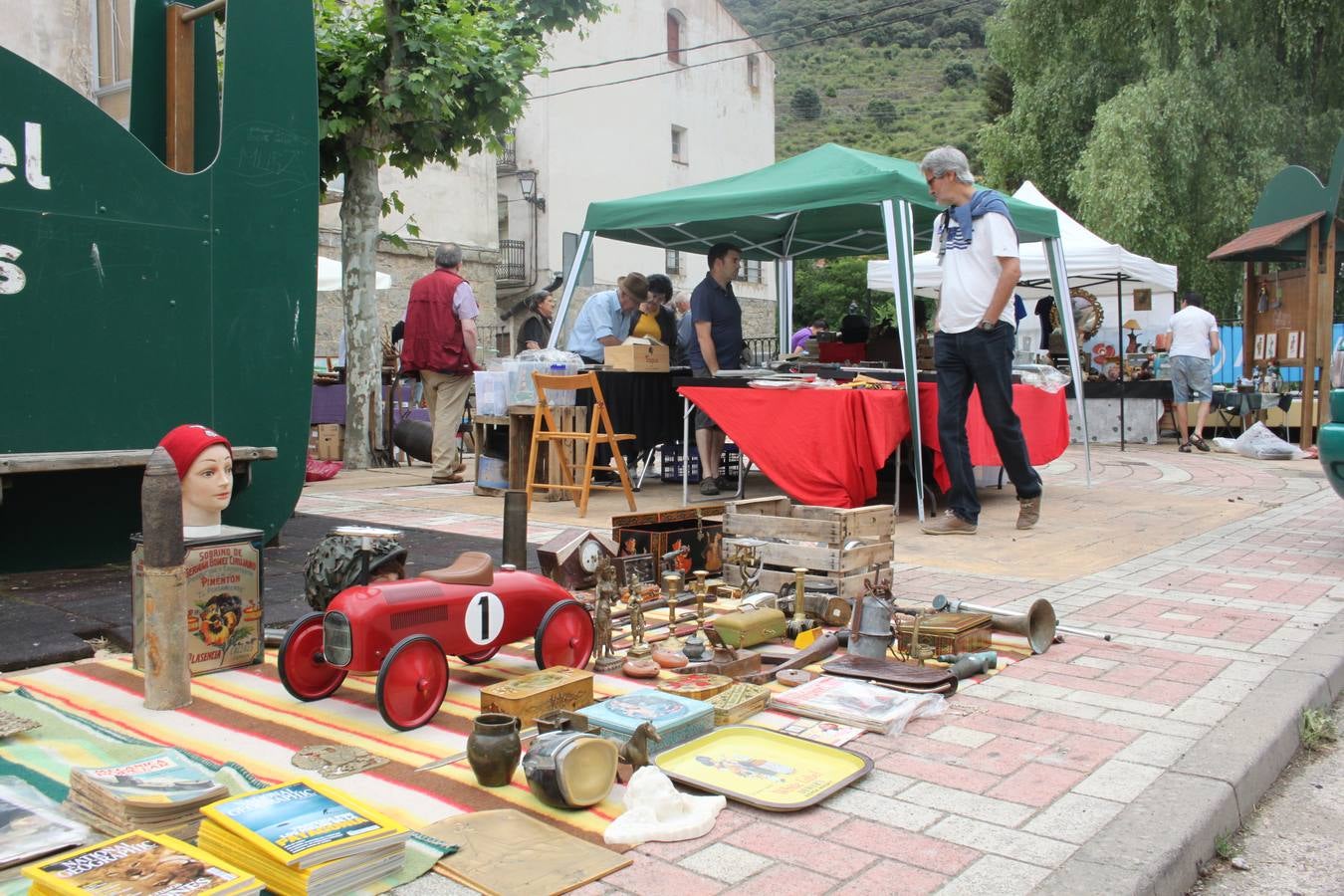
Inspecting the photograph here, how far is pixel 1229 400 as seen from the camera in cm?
1459

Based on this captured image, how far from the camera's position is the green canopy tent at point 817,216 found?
23.1ft

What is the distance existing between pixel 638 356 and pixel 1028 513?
3.13m

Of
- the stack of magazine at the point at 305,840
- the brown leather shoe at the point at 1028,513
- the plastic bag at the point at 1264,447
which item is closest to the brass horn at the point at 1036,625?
the stack of magazine at the point at 305,840

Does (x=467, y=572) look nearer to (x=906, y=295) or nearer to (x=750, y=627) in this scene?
(x=750, y=627)

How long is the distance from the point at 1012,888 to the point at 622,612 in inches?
97.4

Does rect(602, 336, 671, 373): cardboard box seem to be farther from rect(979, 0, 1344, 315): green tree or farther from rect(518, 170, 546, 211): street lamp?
rect(518, 170, 546, 211): street lamp

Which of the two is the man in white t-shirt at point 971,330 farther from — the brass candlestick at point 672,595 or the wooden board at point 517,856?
the wooden board at point 517,856

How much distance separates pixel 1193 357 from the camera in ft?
43.5

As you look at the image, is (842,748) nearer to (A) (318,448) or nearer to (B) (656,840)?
(B) (656,840)

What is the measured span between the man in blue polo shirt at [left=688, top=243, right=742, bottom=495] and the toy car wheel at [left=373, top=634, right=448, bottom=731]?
17.4ft

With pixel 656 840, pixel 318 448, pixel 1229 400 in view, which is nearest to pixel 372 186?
pixel 318 448

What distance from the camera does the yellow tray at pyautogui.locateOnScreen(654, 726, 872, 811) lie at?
242cm

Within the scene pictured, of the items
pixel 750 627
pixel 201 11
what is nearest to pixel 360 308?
pixel 201 11

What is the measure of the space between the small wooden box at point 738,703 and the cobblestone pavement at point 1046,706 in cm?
33
